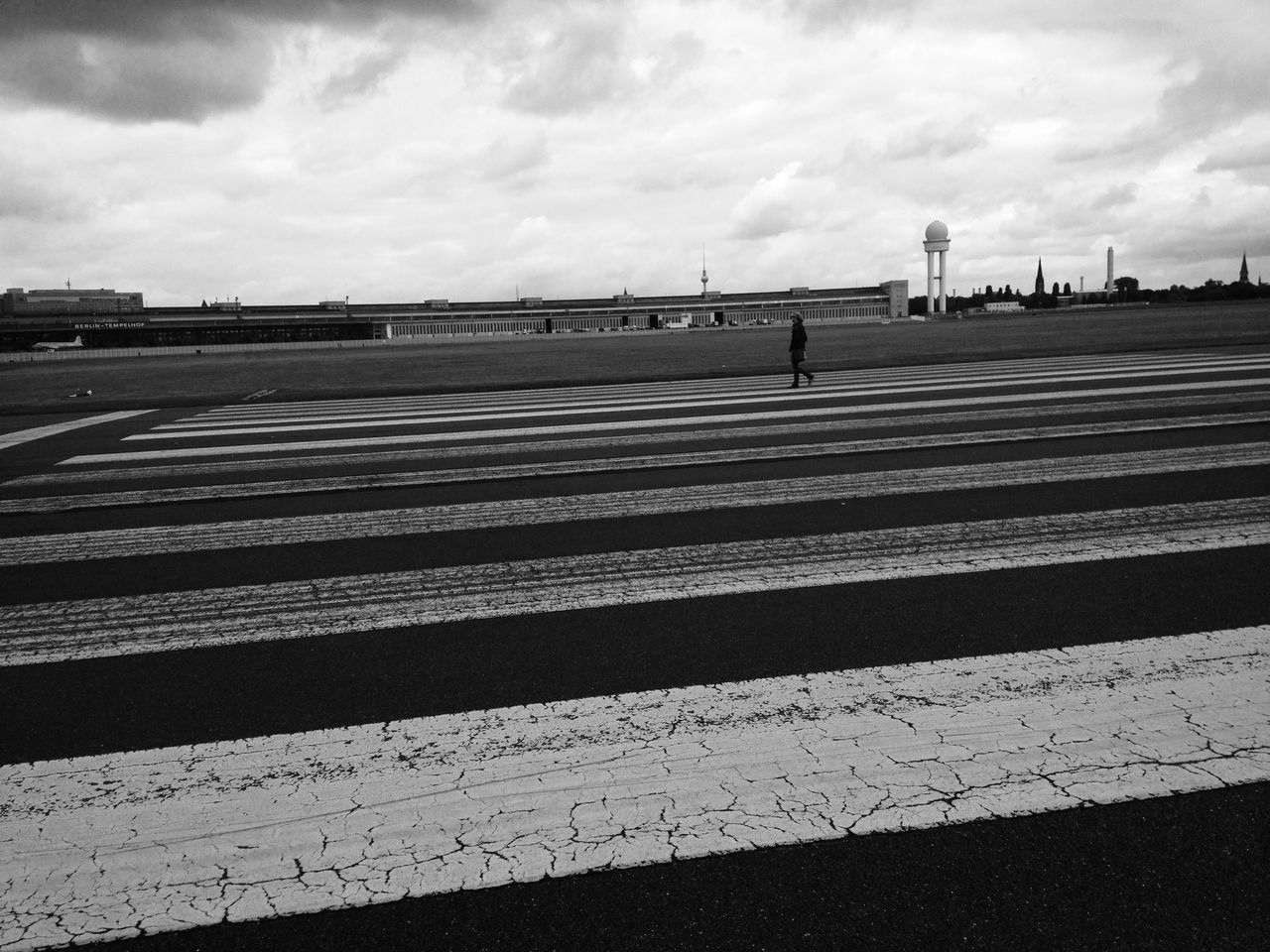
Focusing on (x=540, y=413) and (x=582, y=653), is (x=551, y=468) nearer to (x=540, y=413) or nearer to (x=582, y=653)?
(x=582, y=653)

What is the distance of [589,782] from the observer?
106 inches

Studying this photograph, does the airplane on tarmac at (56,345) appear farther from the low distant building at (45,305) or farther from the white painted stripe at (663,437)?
the white painted stripe at (663,437)

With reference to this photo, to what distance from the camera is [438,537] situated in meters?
5.84

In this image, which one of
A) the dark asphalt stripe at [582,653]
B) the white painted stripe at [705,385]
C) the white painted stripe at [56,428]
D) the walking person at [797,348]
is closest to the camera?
the dark asphalt stripe at [582,653]

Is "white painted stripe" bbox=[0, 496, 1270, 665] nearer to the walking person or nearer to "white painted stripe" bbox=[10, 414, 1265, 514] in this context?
"white painted stripe" bbox=[10, 414, 1265, 514]

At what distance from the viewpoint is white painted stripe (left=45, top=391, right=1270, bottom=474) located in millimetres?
8969

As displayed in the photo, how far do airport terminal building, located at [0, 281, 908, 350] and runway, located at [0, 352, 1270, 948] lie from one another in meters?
151

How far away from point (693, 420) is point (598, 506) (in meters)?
5.20

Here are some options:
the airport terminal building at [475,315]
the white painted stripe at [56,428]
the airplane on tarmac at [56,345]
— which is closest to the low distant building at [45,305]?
the airport terminal building at [475,315]

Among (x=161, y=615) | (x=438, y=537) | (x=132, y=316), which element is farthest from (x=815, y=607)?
(x=132, y=316)

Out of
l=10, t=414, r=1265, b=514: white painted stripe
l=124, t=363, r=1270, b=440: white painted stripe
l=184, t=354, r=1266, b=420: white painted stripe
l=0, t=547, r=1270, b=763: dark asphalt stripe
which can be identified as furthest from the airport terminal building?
l=0, t=547, r=1270, b=763: dark asphalt stripe

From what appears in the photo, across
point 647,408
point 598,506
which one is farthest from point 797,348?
point 598,506

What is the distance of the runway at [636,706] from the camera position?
2184 millimetres

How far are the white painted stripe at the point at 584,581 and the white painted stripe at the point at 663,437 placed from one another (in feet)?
14.2
